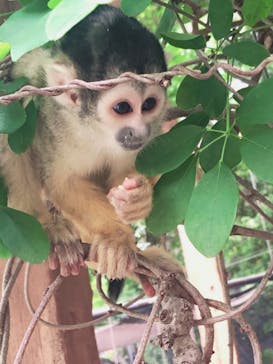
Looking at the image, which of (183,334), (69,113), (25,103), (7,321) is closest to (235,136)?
(183,334)

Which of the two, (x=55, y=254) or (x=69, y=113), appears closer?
(x=55, y=254)

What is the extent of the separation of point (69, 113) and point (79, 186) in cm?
26

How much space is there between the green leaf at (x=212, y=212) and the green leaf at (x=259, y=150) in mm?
41

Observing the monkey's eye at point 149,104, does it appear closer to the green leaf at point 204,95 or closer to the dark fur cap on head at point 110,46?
the dark fur cap on head at point 110,46

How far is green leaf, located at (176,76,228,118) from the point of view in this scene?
1.09m

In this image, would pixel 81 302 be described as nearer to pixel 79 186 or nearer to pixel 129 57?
pixel 79 186

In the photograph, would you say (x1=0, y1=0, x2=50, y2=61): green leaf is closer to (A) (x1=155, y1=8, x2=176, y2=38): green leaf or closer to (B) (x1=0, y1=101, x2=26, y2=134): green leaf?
(B) (x1=0, y1=101, x2=26, y2=134): green leaf

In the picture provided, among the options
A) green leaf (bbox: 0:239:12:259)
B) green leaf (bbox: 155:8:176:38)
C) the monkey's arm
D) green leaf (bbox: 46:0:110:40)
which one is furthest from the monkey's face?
green leaf (bbox: 46:0:110:40)

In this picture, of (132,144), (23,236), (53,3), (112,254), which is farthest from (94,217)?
(53,3)

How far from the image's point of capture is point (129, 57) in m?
1.38

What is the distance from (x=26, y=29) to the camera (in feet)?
2.55

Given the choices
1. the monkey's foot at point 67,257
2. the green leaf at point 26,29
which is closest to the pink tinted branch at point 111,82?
the green leaf at point 26,29

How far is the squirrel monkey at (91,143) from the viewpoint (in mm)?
1383

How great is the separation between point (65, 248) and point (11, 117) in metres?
0.53
